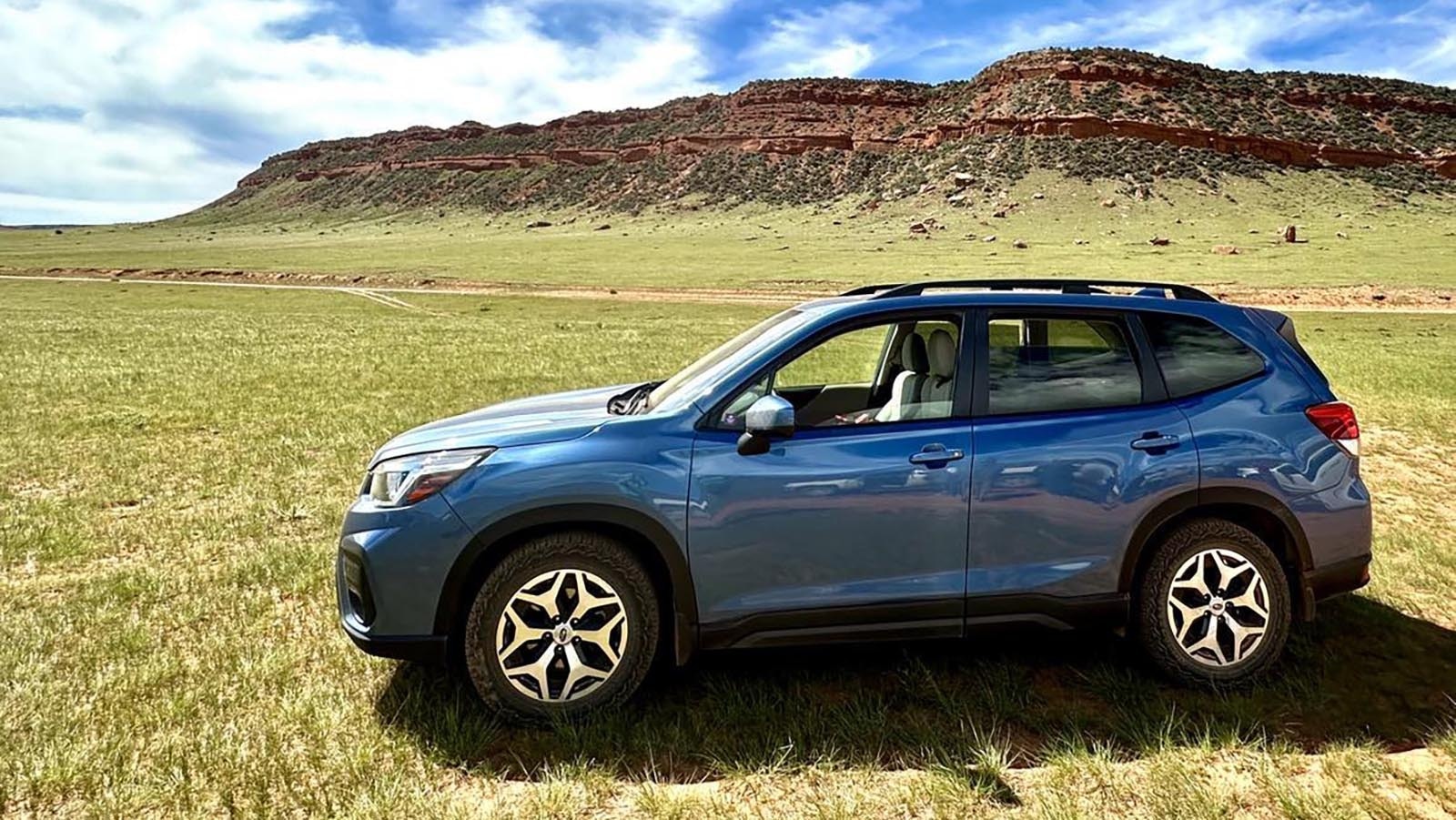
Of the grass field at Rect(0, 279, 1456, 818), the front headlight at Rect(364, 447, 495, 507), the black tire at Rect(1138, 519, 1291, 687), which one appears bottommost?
the grass field at Rect(0, 279, 1456, 818)

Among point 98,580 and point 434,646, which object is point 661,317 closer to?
point 98,580

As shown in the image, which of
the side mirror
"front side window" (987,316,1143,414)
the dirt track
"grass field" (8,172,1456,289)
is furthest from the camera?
"grass field" (8,172,1456,289)

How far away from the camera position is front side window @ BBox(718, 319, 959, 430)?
3.93m

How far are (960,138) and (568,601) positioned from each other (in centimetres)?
A: 10321

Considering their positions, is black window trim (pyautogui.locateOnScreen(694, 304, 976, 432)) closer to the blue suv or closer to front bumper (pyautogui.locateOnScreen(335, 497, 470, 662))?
the blue suv

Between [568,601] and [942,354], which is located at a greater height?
[942,354]

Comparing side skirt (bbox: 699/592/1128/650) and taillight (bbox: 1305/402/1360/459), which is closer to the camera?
side skirt (bbox: 699/592/1128/650)

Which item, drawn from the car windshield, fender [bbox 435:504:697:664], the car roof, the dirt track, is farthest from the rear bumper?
the dirt track

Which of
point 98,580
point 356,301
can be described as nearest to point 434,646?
point 98,580

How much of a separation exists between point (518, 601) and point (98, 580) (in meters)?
3.40

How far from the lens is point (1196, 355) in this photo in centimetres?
416

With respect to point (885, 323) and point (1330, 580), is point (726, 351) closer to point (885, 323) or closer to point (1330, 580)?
point (885, 323)

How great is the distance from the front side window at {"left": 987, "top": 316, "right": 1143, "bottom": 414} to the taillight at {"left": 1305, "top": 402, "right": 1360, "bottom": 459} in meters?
0.81

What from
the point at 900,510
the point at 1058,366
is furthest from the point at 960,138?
the point at 900,510
